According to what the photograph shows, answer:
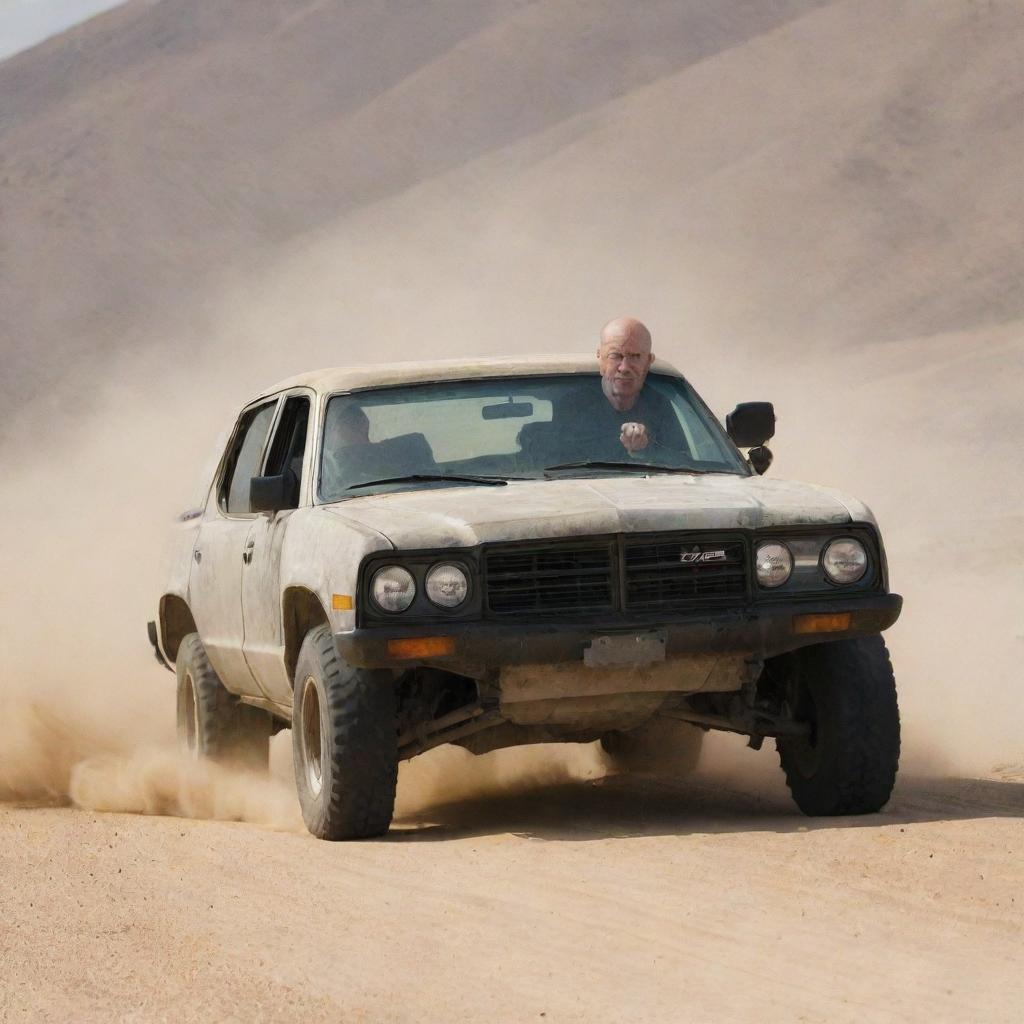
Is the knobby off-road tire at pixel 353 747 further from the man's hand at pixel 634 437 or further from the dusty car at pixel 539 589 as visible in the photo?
the man's hand at pixel 634 437

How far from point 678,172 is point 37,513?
100 ft

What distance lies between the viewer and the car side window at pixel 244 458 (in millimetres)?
9164

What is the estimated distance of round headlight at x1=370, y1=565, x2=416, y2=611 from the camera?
6.93 m

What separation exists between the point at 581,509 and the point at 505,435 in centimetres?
109

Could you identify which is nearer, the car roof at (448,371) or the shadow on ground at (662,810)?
the shadow on ground at (662,810)

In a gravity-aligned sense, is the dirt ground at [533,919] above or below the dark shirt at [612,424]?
below

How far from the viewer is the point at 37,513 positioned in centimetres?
2845

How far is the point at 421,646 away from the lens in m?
6.87

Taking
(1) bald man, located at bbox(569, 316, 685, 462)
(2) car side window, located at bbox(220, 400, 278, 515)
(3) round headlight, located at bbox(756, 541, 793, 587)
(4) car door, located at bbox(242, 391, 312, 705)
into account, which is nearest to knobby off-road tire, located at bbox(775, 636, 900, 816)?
(3) round headlight, located at bbox(756, 541, 793, 587)

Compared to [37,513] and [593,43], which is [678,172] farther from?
[37,513]

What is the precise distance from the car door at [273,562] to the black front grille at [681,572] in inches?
56.4

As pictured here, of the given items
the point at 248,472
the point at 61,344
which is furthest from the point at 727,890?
the point at 61,344

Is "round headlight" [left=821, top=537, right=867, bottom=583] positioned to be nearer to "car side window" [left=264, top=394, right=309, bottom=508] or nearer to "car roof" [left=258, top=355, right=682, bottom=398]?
"car roof" [left=258, top=355, right=682, bottom=398]

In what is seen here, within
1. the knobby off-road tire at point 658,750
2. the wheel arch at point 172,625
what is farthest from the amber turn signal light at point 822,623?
Result: the wheel arch at point 172,625
